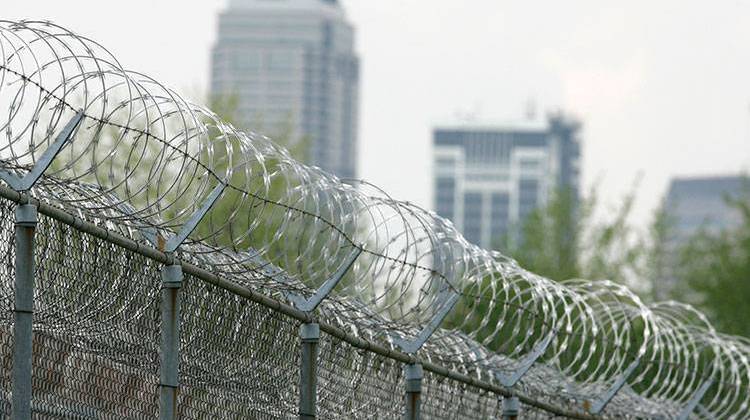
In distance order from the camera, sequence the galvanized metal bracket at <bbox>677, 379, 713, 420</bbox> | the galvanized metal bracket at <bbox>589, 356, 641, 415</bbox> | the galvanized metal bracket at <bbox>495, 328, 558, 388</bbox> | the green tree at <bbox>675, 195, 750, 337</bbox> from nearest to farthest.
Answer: the galvanized metal bracket at <bbox>495, 328, 558, 388</bbox> → the galvanized metal bracket at <bbox>589, 356, 641, 415</bbox> → the galvanized metal bracket at <bbox>677, 379, 713, 420</bbox> → the green tree at <bbox>675, 195, 750, 337</bbox>

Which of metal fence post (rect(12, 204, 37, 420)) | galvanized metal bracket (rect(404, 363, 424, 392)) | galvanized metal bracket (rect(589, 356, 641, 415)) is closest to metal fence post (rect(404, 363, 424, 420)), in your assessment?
galvanized metal bracket (rect(404, 363, 424, 392))

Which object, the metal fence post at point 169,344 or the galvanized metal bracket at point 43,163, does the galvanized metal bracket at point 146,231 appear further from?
the galvanized metal bracket at point 43,163

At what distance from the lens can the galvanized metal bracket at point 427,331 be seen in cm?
1069

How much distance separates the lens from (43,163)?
6941mm

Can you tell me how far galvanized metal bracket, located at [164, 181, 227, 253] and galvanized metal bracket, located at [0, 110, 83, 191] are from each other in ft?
3.19

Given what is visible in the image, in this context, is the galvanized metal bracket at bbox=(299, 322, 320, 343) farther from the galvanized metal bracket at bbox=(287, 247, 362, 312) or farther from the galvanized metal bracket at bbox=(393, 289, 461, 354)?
the galvanized metal bracket at bbox=(393, 289, 461, 354)

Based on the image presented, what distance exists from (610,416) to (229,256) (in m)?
6.60

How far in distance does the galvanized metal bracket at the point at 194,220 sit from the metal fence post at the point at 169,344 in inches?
3.5

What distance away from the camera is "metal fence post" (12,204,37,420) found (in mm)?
7055

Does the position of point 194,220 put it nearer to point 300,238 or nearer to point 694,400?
point 300,238

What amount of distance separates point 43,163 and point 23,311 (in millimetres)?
545

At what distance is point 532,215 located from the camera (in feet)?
178

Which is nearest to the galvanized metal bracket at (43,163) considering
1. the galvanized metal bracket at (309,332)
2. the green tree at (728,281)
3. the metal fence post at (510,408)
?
the galvanized metal bracket at (309,332)

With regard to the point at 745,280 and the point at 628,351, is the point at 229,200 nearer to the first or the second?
the point at 745,280
